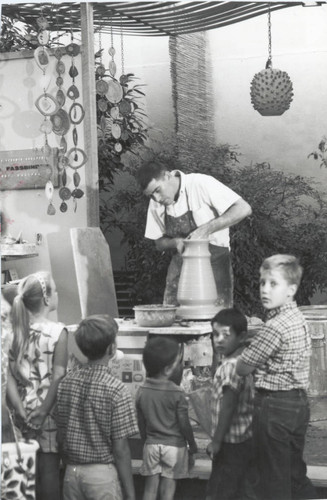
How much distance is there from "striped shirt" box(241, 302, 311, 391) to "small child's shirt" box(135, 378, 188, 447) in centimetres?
34

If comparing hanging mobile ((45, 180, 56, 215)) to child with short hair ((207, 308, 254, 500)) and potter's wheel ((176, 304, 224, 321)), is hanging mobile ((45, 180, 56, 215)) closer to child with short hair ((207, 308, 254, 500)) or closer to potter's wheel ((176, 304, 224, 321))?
potter's wheel ((176, 304, 224, 321))

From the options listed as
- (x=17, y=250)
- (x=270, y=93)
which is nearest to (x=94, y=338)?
(x=17, y=250)

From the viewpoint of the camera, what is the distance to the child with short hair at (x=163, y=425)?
3.56 m

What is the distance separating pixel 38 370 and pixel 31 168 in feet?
6.77

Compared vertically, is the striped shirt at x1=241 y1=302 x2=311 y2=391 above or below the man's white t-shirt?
below

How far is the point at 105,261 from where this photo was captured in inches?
194

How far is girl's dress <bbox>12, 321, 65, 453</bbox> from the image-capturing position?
3.57 meters

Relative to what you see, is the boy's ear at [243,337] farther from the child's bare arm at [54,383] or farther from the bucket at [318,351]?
the bucket at [318,351]

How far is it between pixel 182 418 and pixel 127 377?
512mm

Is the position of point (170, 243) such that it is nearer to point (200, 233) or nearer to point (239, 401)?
point (200, 233)

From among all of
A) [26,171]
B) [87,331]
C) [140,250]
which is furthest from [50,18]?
[87,331]

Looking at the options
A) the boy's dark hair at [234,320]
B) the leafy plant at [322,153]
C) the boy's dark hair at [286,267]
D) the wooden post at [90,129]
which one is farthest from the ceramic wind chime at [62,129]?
the leafy plant at [322,153]

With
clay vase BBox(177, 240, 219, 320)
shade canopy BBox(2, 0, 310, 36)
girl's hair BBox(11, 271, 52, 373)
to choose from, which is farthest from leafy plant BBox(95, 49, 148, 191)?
girl's hair BBox(11, 271, 52, 373)

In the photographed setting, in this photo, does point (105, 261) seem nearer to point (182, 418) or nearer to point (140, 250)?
point (182, 418)
